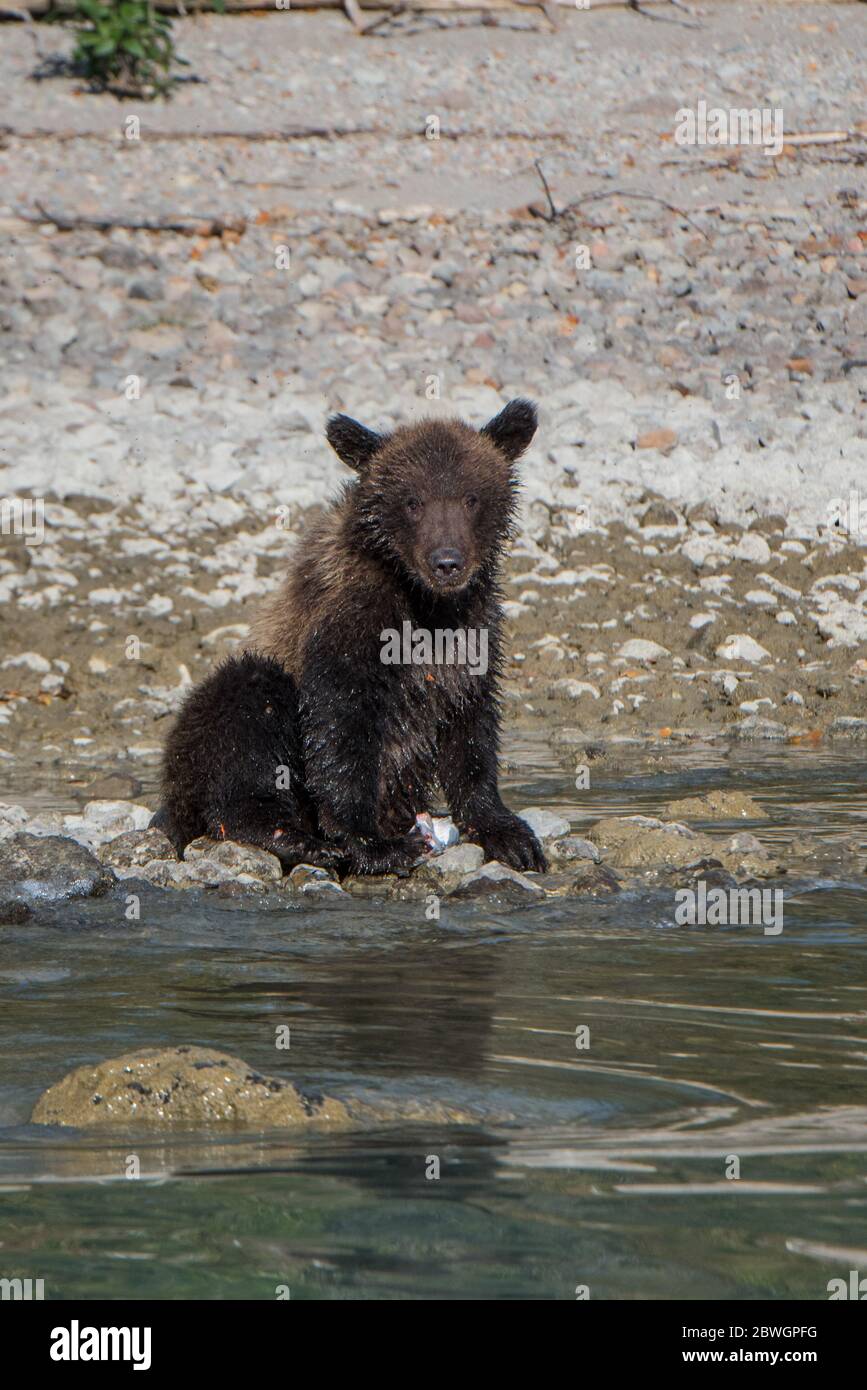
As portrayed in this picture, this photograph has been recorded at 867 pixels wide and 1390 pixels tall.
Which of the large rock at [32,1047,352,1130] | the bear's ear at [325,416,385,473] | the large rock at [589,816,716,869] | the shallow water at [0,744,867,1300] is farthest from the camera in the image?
the bear's ear at [325,416,385,473]

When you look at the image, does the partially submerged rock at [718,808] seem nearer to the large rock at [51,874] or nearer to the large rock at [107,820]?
the large rock at [107,820]

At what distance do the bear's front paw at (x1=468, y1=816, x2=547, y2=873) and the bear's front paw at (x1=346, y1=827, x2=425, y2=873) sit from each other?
27 centimetres

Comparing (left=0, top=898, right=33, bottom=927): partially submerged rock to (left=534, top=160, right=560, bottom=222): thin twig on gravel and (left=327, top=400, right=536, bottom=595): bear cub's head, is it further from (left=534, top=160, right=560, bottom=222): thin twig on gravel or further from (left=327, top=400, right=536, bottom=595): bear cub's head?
(left=534, top=160, right=560, bottom=222): thin twig on gravel

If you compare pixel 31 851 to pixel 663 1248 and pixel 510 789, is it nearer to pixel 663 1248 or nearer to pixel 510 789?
pixel 510 789

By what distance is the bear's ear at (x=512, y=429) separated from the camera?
7660 mm

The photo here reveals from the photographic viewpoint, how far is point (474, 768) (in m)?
7.56

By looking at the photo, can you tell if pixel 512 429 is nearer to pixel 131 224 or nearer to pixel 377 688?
pixel 377 688

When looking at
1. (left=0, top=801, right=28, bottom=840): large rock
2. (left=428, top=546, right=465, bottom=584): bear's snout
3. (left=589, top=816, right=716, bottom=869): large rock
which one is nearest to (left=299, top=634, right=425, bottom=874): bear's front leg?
(left=428, top=546, right=465, bottom=584): bear's snout

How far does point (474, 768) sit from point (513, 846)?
501 millimetres

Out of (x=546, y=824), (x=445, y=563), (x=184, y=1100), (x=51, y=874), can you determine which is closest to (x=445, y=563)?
(x=445, y=563)

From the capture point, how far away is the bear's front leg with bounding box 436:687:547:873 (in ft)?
24.4

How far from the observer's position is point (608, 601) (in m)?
11.3

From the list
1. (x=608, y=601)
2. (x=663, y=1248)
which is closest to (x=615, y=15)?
Result: (x=608, y=601)
